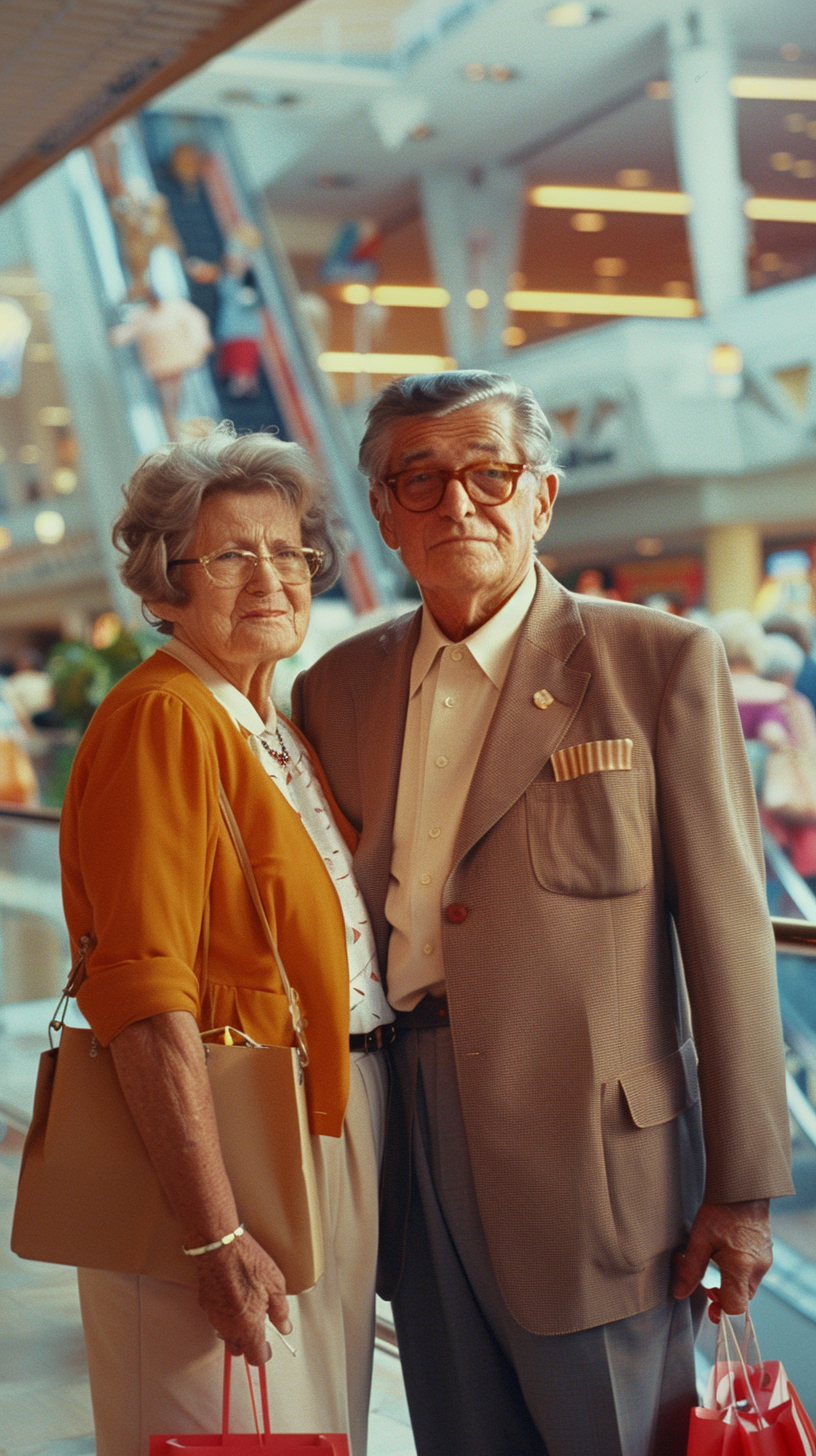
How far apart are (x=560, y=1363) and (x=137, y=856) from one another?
0.94m

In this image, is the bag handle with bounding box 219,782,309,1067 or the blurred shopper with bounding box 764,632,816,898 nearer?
the bag handle with bounding box 219,782,309,1067

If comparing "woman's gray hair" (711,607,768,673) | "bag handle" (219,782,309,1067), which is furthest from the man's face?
"woman's gray hair" (711,607,768,673)

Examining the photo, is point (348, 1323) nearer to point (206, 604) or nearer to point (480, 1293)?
point (480, 1293)

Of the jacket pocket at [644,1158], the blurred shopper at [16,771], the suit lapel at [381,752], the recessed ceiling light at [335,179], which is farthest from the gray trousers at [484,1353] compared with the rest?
the recessed ceiling light at [335,179]

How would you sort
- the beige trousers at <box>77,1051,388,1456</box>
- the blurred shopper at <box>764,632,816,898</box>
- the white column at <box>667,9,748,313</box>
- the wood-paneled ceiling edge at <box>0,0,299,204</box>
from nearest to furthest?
the beige trousers at <box>77,1051,388,1456</box>
the wood-paneled ceiling edge at <box>0,0,299,204</box>
the blurred shopper at <box>764,632,816,898</box>
the white column at <box>667,9,748,313</box>

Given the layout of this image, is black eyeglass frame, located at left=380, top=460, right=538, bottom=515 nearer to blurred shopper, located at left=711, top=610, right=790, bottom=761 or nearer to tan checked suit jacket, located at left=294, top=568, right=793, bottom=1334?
tan checked suit jacket, located at left=294, top=568, right=793, bottom=1334

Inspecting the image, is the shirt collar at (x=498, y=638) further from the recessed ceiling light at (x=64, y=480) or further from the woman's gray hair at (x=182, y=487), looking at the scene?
the recessed ceiling light at (x=64, y=480)

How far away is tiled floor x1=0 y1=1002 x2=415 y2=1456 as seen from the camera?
2854 mm

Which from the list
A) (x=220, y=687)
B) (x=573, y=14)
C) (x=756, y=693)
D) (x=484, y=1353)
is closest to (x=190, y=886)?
(x=220, y=687)

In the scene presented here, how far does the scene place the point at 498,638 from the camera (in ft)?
7.14

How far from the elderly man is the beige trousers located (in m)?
0.12

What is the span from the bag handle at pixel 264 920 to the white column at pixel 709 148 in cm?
1718

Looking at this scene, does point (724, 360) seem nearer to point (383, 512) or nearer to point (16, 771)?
point (16, 771)

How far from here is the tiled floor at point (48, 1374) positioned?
2854mm
